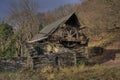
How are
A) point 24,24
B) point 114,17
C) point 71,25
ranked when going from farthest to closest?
point 24,24, point 71,25, point 114,17

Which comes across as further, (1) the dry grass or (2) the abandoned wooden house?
(2) the abandoned wooden house

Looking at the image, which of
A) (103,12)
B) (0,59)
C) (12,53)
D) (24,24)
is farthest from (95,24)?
(24,24)

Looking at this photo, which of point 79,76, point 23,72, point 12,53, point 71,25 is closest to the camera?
point 79,76

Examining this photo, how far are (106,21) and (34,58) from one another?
373 inches

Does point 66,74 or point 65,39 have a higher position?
point 65,39

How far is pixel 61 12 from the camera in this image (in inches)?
2574

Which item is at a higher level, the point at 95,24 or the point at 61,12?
the point at 61,12

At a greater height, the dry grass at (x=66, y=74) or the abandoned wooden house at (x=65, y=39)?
the abandoned wooden house at (x=65, y=39)

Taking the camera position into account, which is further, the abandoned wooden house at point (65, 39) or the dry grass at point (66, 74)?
the abandoned wooden house at point (65, 39)

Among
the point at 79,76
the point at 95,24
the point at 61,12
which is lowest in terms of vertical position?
the point at 79,76

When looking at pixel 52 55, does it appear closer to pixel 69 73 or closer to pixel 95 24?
pixel 69 73

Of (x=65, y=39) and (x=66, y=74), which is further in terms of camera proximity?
(x=65, y=39)

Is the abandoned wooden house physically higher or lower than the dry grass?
higher

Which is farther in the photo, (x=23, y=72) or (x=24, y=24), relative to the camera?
(x=24, y=24)
